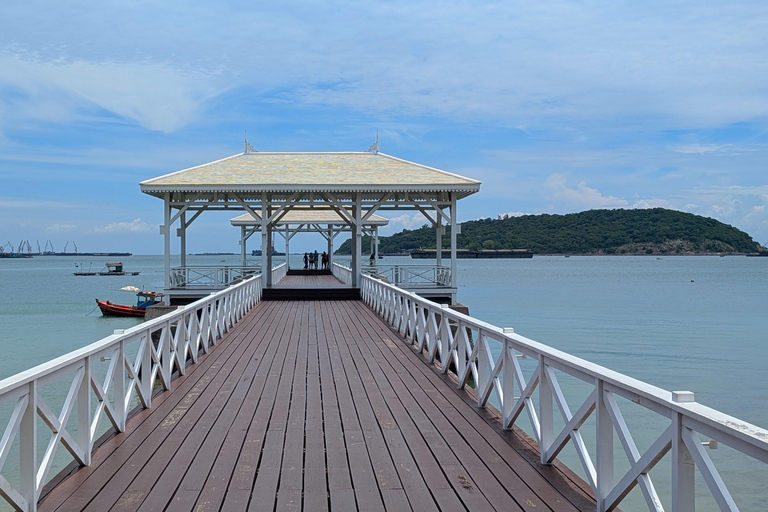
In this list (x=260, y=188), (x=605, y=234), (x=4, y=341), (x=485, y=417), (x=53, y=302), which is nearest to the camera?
(x=485, y=417)

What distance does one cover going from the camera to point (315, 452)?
5223 mm

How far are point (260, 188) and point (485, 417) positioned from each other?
14542 mm

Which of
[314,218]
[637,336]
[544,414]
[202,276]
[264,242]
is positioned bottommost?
[637,336]

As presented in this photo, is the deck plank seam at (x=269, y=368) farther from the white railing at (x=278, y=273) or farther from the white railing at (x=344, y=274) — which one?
the white railing at (x=278, y=273)

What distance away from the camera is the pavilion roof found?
64.6 ft

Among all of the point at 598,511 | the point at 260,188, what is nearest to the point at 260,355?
the point at 598,511

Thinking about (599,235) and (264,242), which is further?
(599,235)

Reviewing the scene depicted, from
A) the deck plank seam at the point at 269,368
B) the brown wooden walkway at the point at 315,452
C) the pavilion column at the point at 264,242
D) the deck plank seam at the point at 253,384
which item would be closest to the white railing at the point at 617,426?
the brown wooden walkway at the point at 315,452

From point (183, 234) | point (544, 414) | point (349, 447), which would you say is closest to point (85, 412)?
point (349, 447)

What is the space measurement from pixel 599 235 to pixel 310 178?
386ft

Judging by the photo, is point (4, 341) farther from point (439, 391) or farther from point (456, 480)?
point (456, 480)

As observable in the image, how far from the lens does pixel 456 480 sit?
4.61 m

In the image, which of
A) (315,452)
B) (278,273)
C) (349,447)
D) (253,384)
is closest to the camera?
(315,452)

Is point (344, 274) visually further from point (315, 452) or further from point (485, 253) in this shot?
→ point (485, 253)
